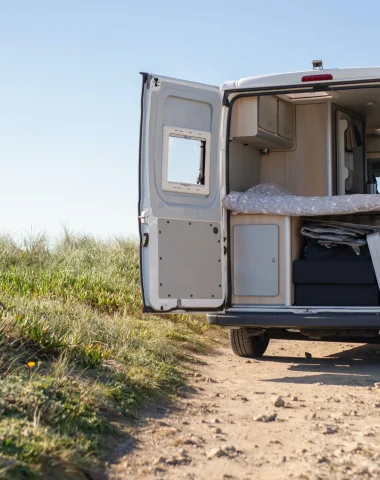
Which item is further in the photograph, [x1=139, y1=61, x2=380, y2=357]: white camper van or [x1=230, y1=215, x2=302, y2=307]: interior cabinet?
[x1=230, y1=215, x2=302, y2=307]: interior cabinet

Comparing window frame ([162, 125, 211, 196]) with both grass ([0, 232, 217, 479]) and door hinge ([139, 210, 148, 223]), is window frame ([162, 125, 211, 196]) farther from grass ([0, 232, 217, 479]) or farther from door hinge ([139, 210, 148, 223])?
grass ([0, 232, 217, 479])


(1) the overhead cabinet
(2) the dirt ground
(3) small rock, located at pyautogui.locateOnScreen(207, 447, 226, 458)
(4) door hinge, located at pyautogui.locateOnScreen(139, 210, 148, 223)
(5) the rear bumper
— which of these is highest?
(1) the overhead cabinet

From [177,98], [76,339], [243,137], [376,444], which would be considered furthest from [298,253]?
[376,444]

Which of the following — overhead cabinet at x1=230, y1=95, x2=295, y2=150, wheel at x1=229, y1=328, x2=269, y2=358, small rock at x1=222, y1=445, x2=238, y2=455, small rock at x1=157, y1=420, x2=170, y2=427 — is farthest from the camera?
wheel at x1=229, y1=328, x2=269, y2=358

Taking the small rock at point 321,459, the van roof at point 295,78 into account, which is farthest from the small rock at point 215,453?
the van roof at point 295,78

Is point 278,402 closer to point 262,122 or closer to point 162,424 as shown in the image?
point 162,424

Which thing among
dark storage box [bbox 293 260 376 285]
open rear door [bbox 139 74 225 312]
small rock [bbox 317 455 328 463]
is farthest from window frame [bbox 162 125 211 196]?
small rock [bbox 317 455 328 463]

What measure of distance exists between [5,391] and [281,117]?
497 cm

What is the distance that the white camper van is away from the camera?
268 inches

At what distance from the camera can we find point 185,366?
6984 mm

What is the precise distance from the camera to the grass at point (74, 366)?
12.1ft

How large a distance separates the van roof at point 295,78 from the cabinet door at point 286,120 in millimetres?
1291

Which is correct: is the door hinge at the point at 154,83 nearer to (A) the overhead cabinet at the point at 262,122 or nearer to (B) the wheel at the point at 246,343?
(A) the overhead cabinet at the point at 262,122

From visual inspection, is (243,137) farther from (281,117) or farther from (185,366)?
(185,366)
